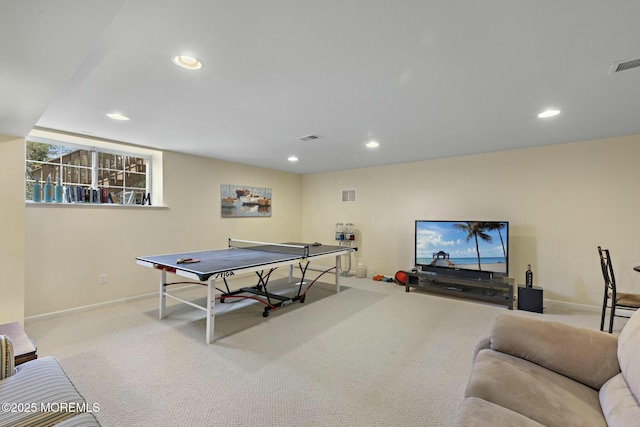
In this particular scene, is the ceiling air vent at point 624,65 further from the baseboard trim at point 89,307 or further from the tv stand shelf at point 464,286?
the baseboard trim at point 89,307

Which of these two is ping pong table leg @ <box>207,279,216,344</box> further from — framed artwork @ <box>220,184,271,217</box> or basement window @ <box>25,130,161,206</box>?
framed artwork @ <box>220,184,271,217</box>

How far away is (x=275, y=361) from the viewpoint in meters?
2.46

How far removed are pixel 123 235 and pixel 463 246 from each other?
521 centimetres

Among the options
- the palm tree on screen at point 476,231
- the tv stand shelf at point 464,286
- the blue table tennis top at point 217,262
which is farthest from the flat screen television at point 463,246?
the blue table tennis top at point 217,262

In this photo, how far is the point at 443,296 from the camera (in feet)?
15.1

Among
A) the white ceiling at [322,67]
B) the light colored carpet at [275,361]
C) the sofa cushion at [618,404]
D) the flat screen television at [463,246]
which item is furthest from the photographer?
the flat screen television at [463,246]

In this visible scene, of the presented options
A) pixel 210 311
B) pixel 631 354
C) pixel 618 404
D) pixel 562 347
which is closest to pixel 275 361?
pixel 210 311

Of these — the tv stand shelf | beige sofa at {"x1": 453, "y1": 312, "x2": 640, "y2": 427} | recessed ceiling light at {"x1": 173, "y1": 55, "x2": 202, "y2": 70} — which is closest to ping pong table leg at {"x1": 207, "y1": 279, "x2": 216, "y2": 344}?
recessed ceiling light at {"x1": 173, "y1": 55, "x2": 202, "y2": 70}

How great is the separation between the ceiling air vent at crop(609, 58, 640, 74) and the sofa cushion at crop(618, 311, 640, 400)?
5.37ft

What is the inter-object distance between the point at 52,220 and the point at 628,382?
522cm

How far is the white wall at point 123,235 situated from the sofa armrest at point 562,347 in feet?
14.9

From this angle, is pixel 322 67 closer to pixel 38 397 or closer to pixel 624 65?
pixel 624 65

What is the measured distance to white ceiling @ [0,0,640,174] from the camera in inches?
53.9

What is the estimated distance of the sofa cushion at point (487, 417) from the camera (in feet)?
3.51
